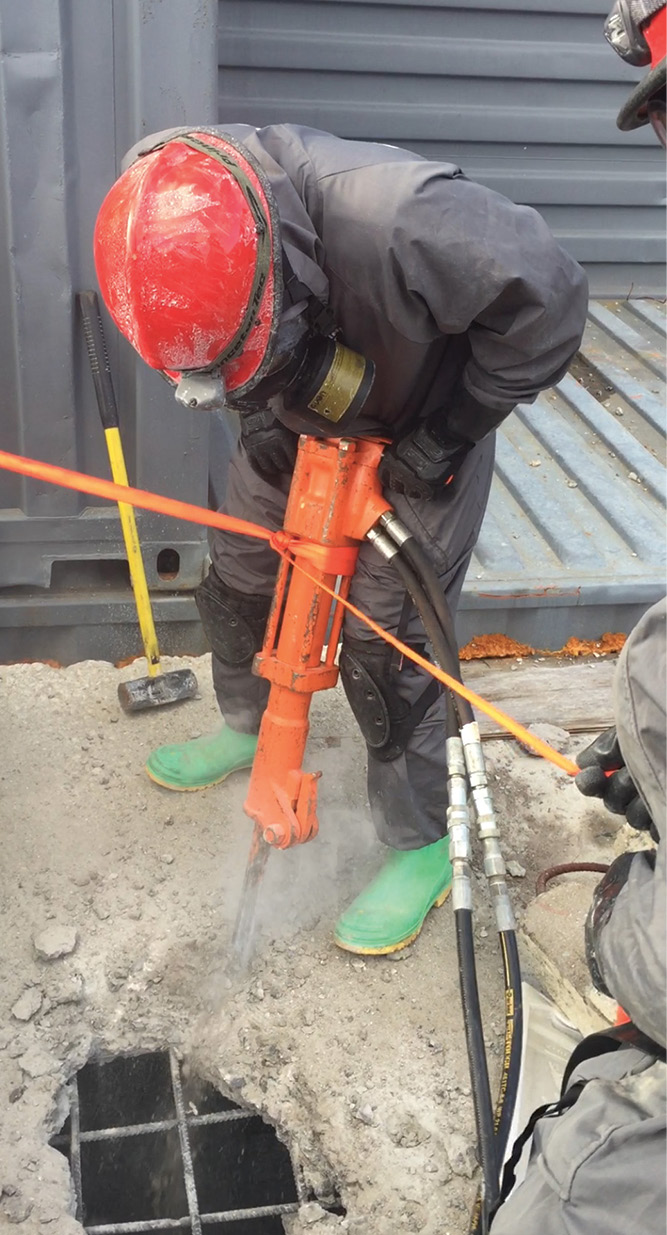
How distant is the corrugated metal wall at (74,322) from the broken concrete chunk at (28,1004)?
118cm

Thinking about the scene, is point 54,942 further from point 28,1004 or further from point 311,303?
point 311,303

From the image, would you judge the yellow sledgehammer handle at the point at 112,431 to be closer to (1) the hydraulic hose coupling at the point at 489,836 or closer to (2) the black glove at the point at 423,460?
(2) the black glove at the point at 423,460

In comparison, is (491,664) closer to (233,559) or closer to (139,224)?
(233,559)

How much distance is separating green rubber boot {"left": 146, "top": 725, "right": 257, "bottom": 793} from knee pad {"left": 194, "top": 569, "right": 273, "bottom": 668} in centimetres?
30

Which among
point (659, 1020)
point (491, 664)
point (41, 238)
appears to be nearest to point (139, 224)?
point (41, 238)

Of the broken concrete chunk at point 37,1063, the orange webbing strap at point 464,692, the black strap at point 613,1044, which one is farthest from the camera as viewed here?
the broken concrete chunk at point 37,1063

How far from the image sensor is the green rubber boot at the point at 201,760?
278 cm

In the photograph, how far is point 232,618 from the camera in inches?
98.6

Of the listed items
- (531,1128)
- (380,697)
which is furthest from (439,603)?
(531,1128)

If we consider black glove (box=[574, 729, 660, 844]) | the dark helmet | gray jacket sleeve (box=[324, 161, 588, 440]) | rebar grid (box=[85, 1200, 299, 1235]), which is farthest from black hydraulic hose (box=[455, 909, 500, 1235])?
the dark helmet

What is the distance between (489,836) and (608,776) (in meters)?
0.20

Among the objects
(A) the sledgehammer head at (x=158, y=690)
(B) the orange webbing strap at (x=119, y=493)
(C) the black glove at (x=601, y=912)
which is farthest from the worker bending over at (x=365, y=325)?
(C) the black glove at (x=601, y=912)

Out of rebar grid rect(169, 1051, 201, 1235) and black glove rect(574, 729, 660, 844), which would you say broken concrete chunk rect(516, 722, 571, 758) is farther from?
black glove rect(574, 729, 660, 844)

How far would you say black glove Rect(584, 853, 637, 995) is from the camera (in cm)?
147
